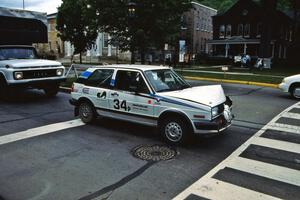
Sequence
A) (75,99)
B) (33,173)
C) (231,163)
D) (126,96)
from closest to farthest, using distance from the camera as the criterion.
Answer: (33,173) → (231,163) → (126,96) → (75,99)

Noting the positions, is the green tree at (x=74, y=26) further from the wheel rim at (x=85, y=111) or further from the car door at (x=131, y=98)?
the car door at (x=131, y=98)

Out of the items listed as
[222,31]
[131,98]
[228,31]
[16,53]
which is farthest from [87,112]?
[222,31]

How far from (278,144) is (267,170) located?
165 cm

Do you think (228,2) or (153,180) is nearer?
(153,180)

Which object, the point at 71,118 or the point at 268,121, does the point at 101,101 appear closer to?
the point at 71,118

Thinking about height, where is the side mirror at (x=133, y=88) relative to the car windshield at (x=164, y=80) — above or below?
below

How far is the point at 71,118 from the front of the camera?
9.27 meters

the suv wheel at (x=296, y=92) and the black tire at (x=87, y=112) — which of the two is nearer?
the black tire at (x=87, y=112)

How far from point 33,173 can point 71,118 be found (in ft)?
13.3

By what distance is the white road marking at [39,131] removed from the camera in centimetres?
722

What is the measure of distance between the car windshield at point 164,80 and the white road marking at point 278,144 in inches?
86.0

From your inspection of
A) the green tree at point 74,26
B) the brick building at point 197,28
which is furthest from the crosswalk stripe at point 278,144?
the brick building at point 197,28

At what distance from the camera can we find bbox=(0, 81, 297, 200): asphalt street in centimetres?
468

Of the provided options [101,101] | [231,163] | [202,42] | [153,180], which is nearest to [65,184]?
[153,180]
